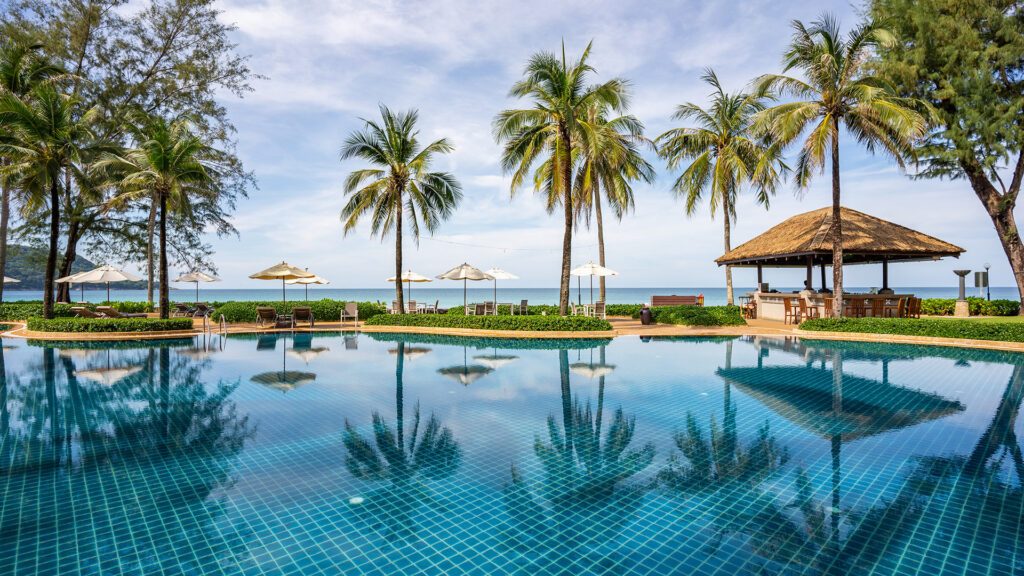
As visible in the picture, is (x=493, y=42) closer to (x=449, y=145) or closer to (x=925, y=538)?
(x=449, y=145)

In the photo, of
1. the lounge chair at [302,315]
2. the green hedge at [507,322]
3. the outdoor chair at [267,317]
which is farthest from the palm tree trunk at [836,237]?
the outdoor chair at [267,317]

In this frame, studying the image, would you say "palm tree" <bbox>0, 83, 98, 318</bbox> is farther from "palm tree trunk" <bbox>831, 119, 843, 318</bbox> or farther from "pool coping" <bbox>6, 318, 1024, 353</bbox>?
"palm tree trunk" <bbox>831, 119, 843, 318</bbox>

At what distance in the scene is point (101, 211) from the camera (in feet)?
74.6

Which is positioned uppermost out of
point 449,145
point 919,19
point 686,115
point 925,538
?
point 919,19

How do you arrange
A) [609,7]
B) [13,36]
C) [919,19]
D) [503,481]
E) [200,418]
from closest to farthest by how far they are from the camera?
1. [503,481]
2. [200,418]
3. [609,7]
4. [919,19]
5. [13,36]

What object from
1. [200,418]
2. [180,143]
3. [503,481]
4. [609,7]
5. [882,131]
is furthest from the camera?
[180,143]

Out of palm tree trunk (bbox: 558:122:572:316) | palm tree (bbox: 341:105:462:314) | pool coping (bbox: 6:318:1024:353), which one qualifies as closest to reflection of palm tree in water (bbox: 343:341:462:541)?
pool coping (bbox: 6:318:1024:353)

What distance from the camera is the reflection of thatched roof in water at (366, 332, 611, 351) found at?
14789 mm

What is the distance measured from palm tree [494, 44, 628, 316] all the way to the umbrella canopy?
11.9m

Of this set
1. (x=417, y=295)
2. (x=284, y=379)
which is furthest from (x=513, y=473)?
(x=417, y=295)

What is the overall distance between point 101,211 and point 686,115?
27660 mm

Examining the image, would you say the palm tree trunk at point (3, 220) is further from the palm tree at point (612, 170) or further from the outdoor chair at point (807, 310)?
the outdoor chair at point (807, 310)

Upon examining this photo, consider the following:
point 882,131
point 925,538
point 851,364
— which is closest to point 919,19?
point 882,131

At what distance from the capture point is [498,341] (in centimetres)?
1608
